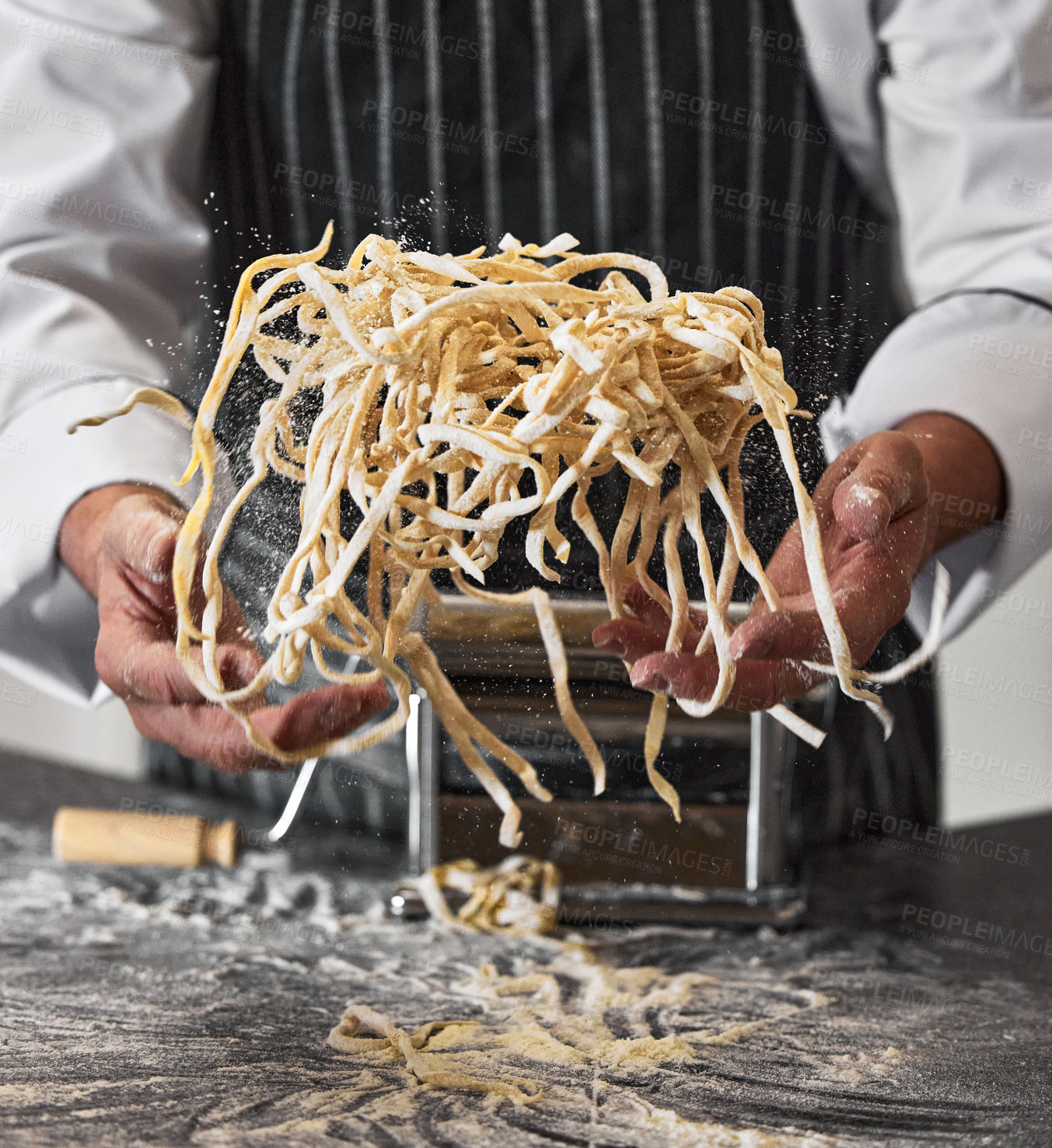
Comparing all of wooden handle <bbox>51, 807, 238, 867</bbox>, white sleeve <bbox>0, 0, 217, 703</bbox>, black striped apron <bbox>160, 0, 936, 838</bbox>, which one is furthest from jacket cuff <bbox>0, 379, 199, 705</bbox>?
black striped apron <bbox>160, 0, 936, 838</bbox>

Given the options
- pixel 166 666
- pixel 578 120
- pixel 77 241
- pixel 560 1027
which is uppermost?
pixel 578 120

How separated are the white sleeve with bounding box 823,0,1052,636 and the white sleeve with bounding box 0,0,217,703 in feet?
1.18

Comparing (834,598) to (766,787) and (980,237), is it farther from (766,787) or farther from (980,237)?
(980,237)

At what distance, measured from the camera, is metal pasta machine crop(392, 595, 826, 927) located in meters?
0.42

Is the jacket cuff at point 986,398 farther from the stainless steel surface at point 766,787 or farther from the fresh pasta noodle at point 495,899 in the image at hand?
the fresh pasta noodle at point 495,899

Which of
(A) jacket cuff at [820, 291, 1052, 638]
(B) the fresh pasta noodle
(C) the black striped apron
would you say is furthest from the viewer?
(C) the black striped apron

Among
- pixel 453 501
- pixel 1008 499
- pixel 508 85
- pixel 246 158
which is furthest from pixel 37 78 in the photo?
pixel 1008 499

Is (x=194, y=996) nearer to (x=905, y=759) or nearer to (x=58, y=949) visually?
(x=58, y=949)

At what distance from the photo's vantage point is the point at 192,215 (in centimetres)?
72

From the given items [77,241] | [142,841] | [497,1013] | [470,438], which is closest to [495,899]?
[497,1013]

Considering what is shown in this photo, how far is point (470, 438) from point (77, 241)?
1.33ft

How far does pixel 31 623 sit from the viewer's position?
0.55 meters

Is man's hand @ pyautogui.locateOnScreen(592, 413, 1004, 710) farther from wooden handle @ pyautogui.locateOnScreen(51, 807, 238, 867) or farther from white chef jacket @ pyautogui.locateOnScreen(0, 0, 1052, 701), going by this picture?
wooden handle @ pyautogui.locateOnScreen(51, 807, 238, 867)

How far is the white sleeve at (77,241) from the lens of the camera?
512 millimetres
